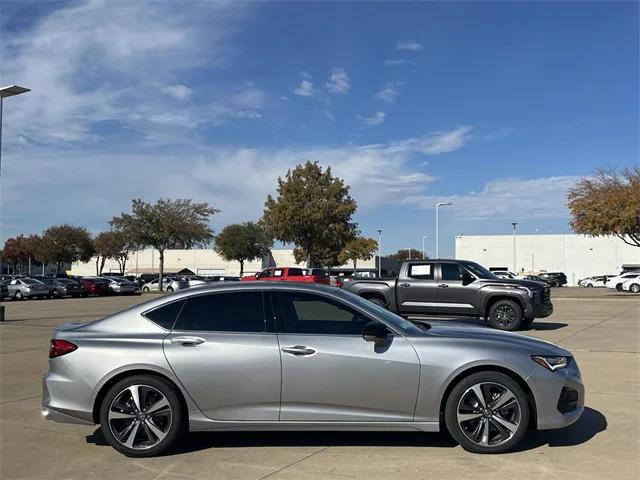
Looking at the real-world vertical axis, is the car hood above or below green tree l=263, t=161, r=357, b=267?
below

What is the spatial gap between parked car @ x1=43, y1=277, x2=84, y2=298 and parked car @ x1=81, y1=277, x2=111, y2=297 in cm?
127

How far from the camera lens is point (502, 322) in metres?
15.8

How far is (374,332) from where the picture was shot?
540 centimetres

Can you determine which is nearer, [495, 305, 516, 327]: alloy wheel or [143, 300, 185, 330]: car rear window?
[143, 300, 185, 330]: car rear window

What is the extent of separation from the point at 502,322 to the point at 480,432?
10.9m

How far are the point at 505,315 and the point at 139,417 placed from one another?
39.8 feet

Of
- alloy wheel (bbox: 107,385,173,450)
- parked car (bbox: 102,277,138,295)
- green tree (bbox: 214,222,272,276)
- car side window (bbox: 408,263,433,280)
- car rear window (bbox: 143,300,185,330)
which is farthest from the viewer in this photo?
green tree (bbox: 214,222,272,276)

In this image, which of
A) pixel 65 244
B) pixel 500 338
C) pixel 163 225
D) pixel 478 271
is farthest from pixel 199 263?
pixel 500 338

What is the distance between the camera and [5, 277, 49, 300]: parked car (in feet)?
140

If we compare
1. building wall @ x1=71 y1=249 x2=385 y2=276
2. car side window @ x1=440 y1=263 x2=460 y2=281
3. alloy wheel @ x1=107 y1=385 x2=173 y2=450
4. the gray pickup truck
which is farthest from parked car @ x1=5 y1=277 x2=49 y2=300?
building wall @ x1=71 y1=249 x2=385 y2=276

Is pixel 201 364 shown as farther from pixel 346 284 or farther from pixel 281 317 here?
pixel 346 284

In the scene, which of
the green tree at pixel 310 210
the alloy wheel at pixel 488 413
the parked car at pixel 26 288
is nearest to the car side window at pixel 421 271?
the alloy wheel at pixel 488 413

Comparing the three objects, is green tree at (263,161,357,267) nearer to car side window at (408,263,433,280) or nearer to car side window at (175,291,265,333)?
car side window at (408,263,433,280)

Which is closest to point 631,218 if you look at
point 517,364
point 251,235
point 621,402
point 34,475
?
point 621,402
